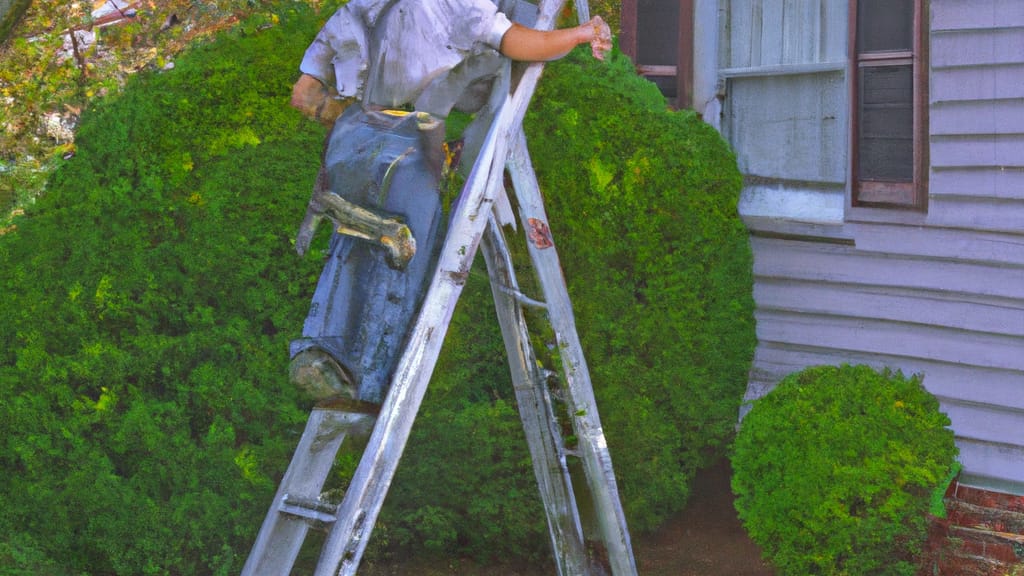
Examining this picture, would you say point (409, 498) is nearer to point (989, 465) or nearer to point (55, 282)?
point (55, 282)

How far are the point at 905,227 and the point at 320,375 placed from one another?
3.38 m

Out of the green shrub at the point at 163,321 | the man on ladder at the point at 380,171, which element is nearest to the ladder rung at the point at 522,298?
the man on ladder at the point at 380,171

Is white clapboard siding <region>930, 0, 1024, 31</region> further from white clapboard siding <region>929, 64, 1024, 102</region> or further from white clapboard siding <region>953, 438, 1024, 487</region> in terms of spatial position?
A: white clapboard siding <region>953, 438, 1024, 487</region>

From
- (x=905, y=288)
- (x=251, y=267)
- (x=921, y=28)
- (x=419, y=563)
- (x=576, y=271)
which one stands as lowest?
(x=419, y=563)

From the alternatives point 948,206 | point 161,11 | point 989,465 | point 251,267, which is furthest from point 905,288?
point 161,11

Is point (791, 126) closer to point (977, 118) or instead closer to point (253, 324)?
point (977, 118)

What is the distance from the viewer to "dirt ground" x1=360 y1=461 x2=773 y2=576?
18.0 feet

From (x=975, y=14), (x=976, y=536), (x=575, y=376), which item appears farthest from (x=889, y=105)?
(x=575, y=376)

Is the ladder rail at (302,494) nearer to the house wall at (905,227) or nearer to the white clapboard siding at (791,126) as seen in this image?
the house wall at (905,227)

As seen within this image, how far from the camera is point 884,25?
5.84 metres

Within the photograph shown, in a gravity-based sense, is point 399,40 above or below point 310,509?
above

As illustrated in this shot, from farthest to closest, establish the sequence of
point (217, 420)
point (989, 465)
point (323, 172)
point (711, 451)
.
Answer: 1. point (711, 451)
2. point (989, 465)
3. point (217, 420)
4. point (323, 172)

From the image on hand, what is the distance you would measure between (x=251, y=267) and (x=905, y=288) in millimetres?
3052

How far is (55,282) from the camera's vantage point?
206 inches
